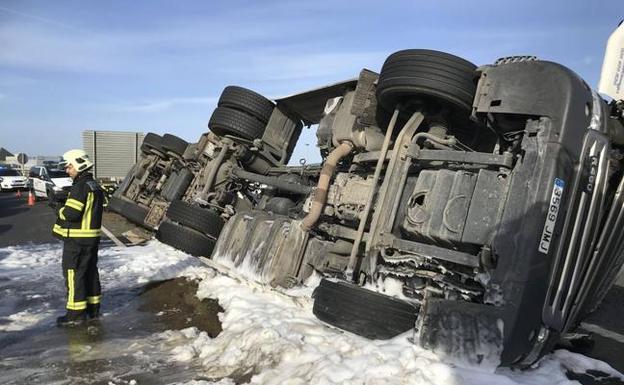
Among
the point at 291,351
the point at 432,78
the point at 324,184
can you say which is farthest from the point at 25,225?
the point at 432,78

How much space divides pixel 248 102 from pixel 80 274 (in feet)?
13.2

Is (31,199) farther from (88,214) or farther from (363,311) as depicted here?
(363,311)

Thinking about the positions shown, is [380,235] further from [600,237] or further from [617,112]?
[617,112]

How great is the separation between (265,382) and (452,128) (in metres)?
2.77

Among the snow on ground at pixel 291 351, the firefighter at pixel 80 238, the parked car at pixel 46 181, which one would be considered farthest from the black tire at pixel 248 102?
the parked car at pixel 46 181

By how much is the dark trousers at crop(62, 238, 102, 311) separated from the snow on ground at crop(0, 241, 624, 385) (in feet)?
1.18

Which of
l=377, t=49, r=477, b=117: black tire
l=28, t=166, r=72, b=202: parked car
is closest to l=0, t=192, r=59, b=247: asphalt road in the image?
l=28, t=166, r=72, b=202: parked car

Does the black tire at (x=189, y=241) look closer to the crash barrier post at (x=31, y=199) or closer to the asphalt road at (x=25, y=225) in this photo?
the asphalt road at (x=25, y=225)

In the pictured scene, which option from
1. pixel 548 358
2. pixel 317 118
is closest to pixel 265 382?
pixel 548 358

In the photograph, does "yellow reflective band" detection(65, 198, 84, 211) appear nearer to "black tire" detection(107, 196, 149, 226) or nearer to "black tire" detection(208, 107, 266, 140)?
"black tire" detection(208, 107, 266, 140)

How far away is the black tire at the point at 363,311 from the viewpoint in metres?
3.64

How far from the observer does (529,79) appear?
138 inches

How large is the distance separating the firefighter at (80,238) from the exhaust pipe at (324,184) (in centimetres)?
194

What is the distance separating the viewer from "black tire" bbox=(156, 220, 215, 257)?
6.66 m
